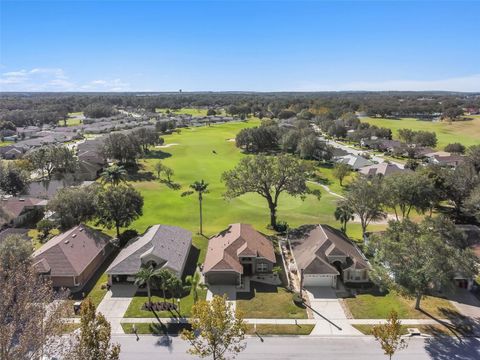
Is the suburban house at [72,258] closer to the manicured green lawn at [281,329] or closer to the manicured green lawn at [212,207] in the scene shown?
the manicured green lawn at [212,207]

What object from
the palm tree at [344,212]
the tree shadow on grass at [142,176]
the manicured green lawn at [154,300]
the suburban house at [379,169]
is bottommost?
the tree shadow on grass at [142,176]

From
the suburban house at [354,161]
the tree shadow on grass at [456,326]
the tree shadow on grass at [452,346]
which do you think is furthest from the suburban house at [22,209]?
the suburban house at [354,161]

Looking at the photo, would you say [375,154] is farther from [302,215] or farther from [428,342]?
[428,342]

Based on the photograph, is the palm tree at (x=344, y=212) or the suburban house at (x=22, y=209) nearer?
A: the palm tree at (x=344, y=212)

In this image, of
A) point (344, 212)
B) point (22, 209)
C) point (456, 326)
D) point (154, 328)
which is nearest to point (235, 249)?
point (154, 328)

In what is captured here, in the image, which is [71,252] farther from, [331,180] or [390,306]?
[331,180]

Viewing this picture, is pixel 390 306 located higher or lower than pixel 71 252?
lower
